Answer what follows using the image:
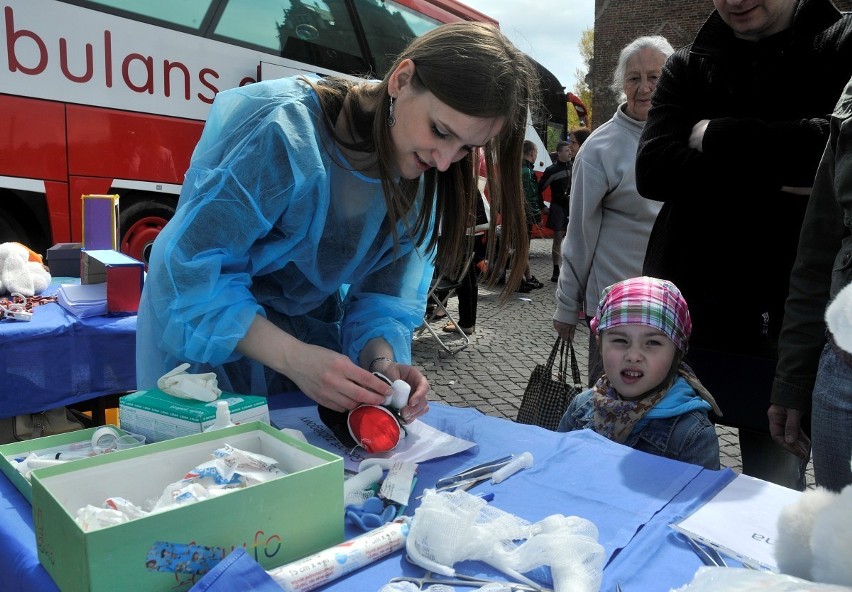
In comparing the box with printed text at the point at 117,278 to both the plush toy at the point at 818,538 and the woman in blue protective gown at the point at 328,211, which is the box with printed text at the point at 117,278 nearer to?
the woman in blue protective gown at the point at 328,211

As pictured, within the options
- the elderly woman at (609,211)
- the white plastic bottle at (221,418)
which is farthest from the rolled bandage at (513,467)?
the elderly woman at (609,211)

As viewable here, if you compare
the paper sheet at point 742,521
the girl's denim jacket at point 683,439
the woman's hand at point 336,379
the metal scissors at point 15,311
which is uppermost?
the woman's hand at point 336,379

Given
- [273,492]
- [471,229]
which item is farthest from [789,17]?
[273,492]

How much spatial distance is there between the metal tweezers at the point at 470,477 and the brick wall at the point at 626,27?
16.4 metres

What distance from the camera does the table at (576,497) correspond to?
860 millimetres

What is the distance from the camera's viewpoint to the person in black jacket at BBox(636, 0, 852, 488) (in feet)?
5.89

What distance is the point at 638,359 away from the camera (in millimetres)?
1681

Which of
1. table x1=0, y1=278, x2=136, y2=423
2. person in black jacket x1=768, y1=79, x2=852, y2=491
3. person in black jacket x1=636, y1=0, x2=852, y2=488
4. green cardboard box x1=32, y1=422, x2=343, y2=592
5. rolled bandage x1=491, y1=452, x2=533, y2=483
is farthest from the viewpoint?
table x1=0, y1=278, x2=136, y2=423

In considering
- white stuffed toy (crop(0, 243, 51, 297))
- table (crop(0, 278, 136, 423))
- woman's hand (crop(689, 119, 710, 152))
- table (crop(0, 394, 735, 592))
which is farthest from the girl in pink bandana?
white stuffed toy (crop(0, 243, 51, 297))

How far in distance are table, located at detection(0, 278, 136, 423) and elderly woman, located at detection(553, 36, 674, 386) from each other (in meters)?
1.65

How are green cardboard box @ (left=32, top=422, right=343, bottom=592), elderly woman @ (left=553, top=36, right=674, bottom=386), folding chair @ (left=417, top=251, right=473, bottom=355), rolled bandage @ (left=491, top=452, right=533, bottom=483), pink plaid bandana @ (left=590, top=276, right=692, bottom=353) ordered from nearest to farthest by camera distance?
green cardboard box @ (left=32, top=422, right=343, bottom=592) < rolled bandage @ (left=491, top=452, right=533, bottom=483) < pink plaid bandana @ (left=590, top=276, right=692, bottom=353) < elderly woman @ (left=553, top=36, right=674, bottom=386) < folding chair @ (left=417, top=251, right=473, bottom=355)

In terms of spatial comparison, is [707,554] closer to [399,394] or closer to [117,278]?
[399,394]

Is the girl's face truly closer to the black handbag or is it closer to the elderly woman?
the black handbag

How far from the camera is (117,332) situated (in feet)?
8.12
